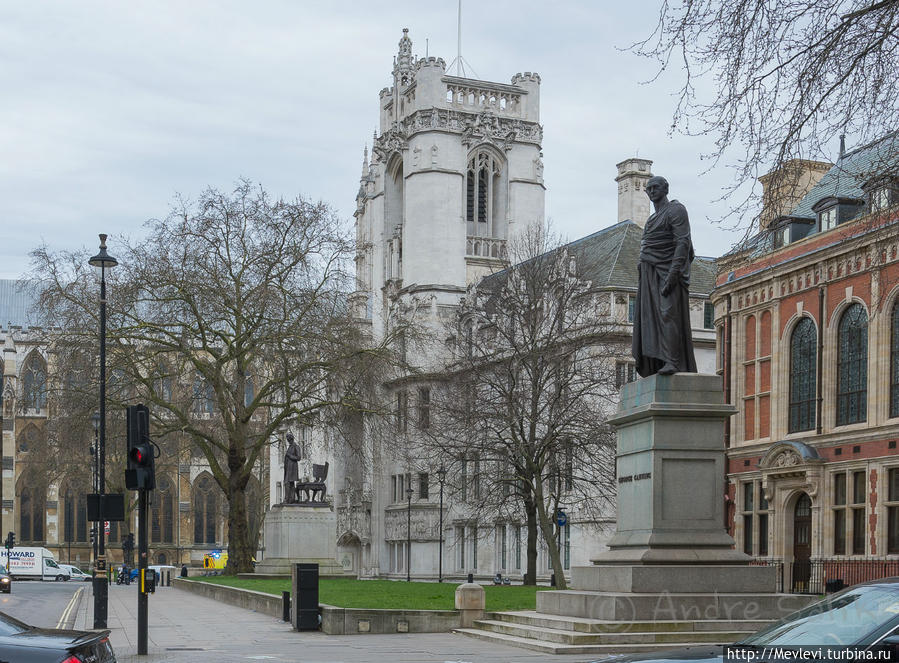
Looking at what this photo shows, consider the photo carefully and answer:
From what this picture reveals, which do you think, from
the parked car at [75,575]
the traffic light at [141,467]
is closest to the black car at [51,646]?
the traffic light at [141,467]

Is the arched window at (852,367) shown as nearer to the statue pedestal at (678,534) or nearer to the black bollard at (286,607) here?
the black bollard at (286,607)

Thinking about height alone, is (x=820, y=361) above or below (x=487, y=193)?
below

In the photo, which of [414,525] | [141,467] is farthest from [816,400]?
[414,525]

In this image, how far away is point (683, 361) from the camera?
18516 mm

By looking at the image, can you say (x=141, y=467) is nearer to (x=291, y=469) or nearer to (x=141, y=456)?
(x=141, y=456)

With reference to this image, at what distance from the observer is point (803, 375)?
138ft

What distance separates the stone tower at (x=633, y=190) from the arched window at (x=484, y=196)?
11926 millimetres

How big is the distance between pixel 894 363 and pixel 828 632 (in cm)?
3100

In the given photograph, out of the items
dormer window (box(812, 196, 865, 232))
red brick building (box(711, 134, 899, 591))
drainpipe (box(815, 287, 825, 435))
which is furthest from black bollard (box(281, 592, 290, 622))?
dormer window (box(812, 196, 865, 232))

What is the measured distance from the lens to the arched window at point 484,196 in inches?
3228

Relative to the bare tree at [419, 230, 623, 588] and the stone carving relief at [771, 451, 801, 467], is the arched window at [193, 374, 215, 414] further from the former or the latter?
the stone carving relief at [771, 451, 801, 467]

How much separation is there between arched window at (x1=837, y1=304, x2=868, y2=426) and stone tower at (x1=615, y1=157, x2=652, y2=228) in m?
31.8

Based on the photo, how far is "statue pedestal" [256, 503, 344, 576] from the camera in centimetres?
4700

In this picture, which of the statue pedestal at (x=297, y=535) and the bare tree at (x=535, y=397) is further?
the statue pedestal at (x=297, y=535)
